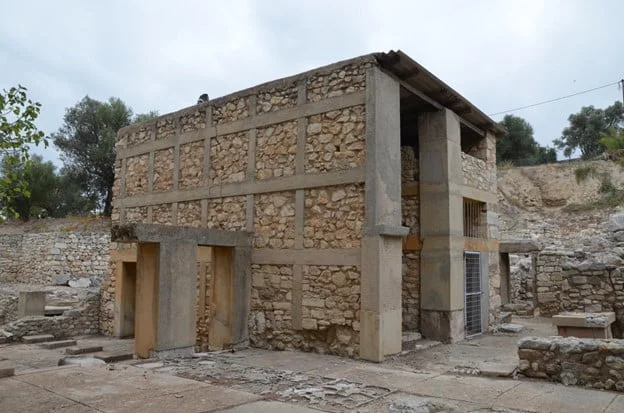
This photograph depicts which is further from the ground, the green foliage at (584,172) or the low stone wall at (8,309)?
the green foliage at (584,172)

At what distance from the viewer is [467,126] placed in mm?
11086

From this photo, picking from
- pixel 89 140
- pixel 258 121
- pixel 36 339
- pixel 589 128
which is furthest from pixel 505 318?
pixel 589 128

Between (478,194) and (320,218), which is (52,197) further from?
(478,194)

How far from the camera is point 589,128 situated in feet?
114

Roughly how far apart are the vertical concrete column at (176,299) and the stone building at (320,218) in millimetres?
22

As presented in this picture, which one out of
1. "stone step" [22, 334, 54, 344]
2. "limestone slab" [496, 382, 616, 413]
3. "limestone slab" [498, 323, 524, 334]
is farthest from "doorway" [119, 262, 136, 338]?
"limestone slab" [496, 382, 616, 413]

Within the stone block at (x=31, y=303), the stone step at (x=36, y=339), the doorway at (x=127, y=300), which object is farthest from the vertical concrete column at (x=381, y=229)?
the stone block at (x=31, y=303)

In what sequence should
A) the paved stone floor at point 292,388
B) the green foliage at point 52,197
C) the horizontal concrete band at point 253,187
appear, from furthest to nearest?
the green foliage at point 52,197 < the horizontal concrete band at point 253,187 < the paved stone floor at point 292,388

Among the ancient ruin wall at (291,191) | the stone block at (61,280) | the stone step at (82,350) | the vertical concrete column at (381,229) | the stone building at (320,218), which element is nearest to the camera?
the vertical concrete column at (381,229)

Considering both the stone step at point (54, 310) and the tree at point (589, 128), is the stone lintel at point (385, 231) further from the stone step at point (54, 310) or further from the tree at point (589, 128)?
the tree at point (589, 128)

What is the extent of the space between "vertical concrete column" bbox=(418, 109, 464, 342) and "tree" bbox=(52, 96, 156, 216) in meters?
20.7

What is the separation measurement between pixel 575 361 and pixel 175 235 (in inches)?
240

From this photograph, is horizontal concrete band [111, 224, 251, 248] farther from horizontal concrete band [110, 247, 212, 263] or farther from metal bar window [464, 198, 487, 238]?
metal bar window [464, 198, 487, 238]

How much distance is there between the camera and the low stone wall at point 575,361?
5641 millimetres
